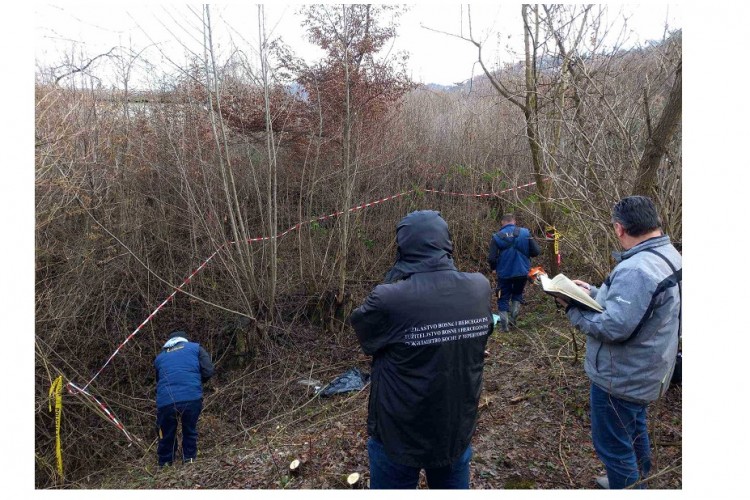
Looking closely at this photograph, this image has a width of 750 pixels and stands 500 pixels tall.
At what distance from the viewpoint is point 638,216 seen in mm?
2379

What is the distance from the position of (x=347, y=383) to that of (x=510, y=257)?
2.78 metres

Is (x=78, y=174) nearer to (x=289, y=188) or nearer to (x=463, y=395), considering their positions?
(x=289, y=188)

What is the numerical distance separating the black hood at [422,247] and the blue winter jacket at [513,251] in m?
4.45

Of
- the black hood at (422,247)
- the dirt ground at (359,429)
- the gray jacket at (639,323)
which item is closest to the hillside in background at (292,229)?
the dirt ground at (359,429)

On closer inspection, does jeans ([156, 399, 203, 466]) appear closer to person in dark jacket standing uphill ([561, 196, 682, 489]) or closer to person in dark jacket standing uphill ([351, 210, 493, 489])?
person in dark jacket standing uphill ([351, 210, 493, 489])

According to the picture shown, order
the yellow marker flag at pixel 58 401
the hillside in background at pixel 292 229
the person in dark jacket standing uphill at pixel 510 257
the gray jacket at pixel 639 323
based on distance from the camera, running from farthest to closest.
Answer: the person in dark jacket standing uphill at pixel 510 257
the yellow marker flag at pixel 58 401
the hillside in background at pixel 292 229
the gray jacket at pixel 639 323

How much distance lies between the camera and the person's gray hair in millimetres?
2369

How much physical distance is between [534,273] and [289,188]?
6.64 meters

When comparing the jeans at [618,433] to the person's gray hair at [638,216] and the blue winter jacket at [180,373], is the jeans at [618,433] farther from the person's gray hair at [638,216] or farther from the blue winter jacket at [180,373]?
the blue winter jacket at [180,373]

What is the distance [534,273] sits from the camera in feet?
10.1

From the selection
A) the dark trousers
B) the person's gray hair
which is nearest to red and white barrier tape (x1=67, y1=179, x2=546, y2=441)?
the dark trousers

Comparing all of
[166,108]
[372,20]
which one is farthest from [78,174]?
[372,20]

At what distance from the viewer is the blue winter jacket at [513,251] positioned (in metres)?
6.33

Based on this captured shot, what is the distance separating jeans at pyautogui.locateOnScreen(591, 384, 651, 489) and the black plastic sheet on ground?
3392mm
